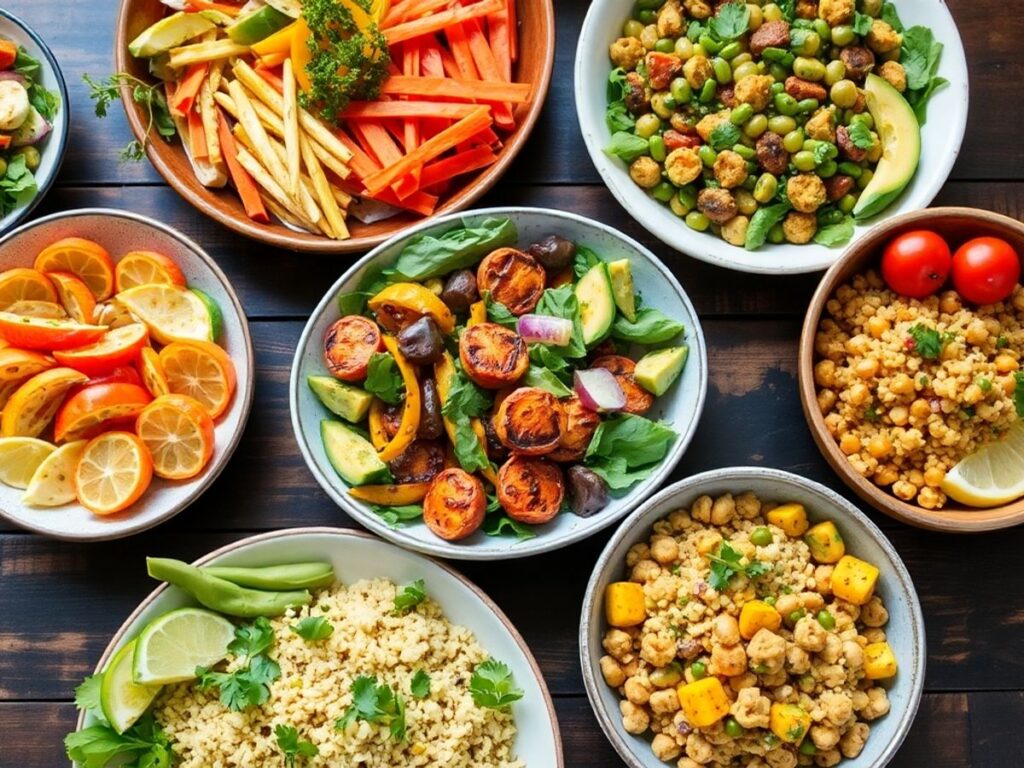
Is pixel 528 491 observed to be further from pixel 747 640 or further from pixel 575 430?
pixel 747 640

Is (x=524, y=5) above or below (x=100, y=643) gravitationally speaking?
above

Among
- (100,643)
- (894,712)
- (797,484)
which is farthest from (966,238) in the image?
(100,643)

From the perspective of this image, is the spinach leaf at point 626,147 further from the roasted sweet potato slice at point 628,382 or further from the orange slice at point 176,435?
the orange slice at point 176,435

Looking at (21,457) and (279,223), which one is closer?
(21,457)

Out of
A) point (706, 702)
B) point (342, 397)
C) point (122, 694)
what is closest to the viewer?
point (706, 702)

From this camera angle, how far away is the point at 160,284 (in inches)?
103

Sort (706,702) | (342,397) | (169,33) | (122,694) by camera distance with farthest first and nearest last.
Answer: (169,33)
(342,397)
(122,694)
(706,702)

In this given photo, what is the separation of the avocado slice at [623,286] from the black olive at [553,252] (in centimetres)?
11

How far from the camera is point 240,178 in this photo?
264cm

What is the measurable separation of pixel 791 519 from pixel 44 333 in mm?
1904

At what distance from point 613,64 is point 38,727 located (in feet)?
7.72

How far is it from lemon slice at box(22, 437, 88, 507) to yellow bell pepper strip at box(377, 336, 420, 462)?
2.59ft

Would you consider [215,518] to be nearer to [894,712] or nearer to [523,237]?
[523,237]

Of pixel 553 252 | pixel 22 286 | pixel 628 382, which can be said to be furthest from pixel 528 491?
pixel 22 286
